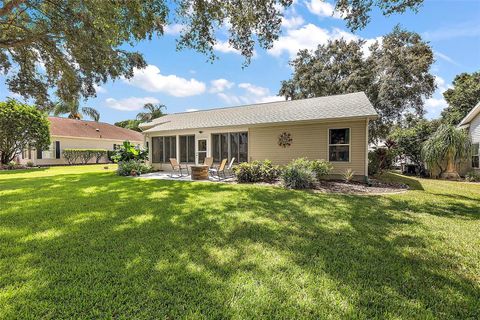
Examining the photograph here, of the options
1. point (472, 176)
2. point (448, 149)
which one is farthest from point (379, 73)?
point (472, 176)

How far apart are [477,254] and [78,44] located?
40.0ft

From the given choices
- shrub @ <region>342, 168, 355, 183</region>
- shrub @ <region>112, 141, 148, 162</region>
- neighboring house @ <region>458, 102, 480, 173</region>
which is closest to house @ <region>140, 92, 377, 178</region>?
shrub @ <region>342, 168, 355, 183</region>

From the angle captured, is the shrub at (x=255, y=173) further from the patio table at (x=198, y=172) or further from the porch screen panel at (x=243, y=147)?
the porch screen panel at (x=243, y=147)

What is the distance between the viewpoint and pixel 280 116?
1250cm

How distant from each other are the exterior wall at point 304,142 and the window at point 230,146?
264 millimetres

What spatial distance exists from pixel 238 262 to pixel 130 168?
1198 centimetres

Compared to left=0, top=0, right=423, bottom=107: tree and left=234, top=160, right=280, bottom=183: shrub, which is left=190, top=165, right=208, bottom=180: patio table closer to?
left=234, top=160, right=280, bottom=183: shrub

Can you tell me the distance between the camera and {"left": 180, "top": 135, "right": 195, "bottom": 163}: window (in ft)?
49.1

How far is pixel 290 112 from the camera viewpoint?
Answer: 12.9 meters

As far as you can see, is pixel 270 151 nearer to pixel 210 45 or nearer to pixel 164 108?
pixel 210 45

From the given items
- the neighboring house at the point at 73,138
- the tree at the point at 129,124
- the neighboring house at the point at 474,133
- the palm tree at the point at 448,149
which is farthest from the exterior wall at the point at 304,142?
the tree at the point at 129,124

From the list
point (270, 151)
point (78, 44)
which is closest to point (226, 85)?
point (270, 151)

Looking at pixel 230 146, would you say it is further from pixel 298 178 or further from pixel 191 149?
pixel 298 178

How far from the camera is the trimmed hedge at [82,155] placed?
23083 mm
